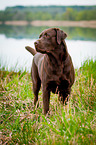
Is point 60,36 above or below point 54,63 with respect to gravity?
above

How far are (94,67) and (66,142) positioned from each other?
2.86m

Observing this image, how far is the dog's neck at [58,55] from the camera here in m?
2.71

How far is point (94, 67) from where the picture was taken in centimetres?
471

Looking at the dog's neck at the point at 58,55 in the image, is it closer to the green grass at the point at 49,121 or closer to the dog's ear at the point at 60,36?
the dog's ear at the point at 60,36

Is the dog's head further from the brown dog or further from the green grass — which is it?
the green grass

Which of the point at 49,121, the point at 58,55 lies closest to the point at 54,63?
the point at 58,55

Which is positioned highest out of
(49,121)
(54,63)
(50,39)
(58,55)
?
(50,39)

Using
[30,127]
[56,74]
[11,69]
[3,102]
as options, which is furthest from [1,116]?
[11,69]

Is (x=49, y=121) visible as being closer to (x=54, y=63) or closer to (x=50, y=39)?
(x=54, y=63)

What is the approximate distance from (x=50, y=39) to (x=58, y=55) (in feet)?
0.81

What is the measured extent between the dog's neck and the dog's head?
6 centimetres

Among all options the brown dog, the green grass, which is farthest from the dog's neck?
the green grass

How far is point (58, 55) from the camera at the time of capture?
274 centimetres

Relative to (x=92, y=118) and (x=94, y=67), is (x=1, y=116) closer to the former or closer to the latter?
(x=92, y=118)
